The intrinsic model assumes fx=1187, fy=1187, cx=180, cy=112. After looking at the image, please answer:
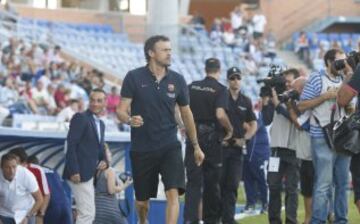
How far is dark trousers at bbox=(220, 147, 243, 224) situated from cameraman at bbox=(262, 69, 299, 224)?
2.38 feet

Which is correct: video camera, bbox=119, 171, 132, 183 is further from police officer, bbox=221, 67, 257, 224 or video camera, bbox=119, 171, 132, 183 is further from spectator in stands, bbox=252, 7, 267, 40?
spectator in stands, bbox=252, 7, 267, 40

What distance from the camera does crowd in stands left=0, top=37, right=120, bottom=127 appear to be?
2214 centimetres

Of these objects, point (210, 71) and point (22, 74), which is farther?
point (22, 74)

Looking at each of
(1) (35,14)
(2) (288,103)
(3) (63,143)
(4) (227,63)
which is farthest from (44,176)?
(1) (35,14)

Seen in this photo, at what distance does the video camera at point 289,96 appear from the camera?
1225cm

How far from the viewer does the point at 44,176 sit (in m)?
13.0

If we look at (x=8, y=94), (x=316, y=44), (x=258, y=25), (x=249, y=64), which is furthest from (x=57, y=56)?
(x=316, y=44)

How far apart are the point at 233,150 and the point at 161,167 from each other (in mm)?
2749

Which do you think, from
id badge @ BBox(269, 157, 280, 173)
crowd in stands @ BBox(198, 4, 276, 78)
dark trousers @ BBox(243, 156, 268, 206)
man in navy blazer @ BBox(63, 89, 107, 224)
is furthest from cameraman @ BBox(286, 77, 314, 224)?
crowd in stands @ BBox(198, 4, 276, 78)

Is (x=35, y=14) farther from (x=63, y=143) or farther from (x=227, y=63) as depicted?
(x=63, y=143)

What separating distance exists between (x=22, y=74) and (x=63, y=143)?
408 inches

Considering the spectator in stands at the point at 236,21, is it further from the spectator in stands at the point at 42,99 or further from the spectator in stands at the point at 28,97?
the spectator in stands at the point at 28,97

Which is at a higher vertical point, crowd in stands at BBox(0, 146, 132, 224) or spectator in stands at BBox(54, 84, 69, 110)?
spectator in stands at BBox(54, 84, 69, 110)

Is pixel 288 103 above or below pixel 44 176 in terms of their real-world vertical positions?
above
